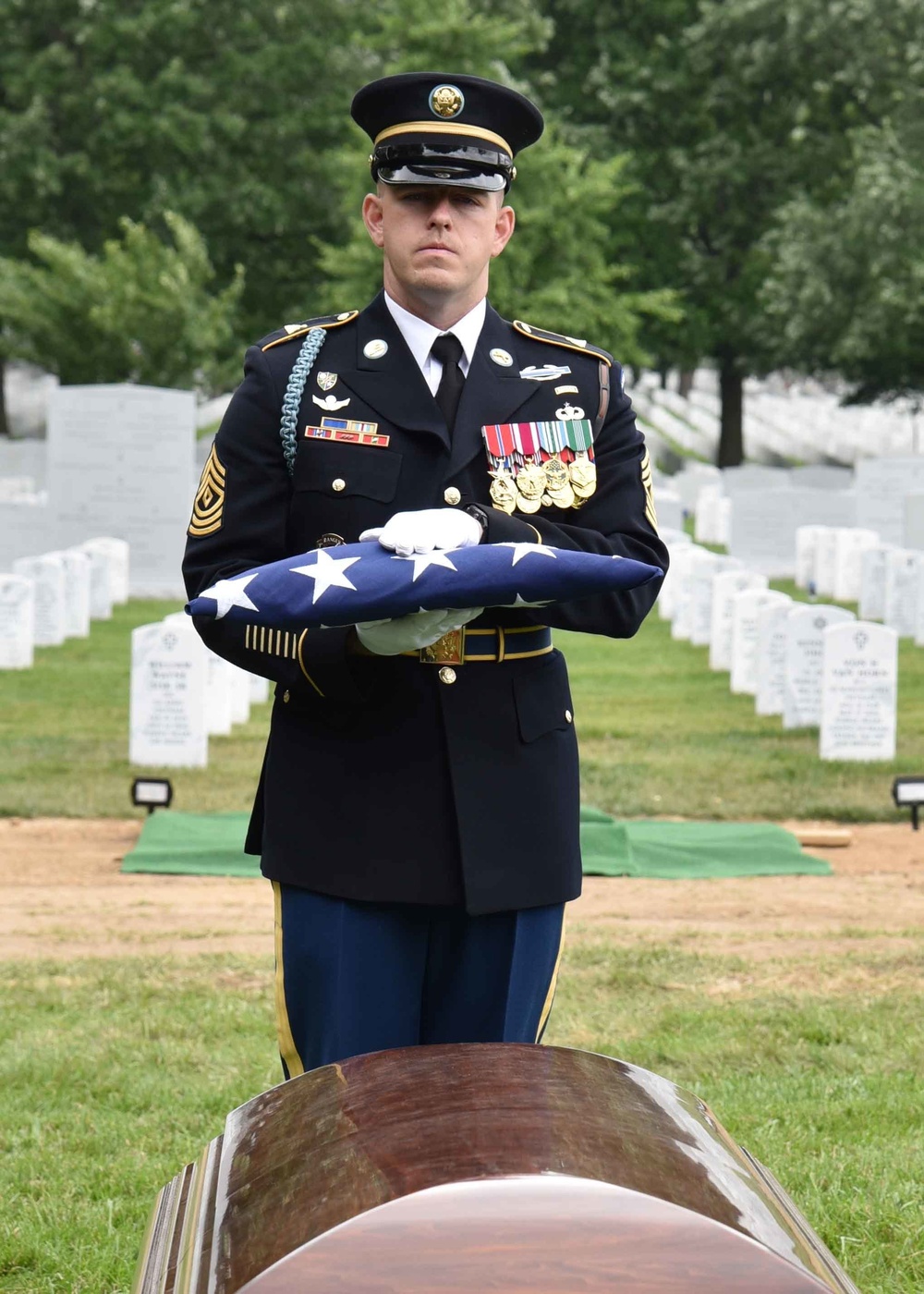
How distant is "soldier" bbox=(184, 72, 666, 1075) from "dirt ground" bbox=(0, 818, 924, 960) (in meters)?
3.92

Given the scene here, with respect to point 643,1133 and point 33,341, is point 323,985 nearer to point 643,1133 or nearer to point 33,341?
point 643,1133

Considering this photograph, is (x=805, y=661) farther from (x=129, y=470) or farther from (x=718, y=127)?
(x=718, y=127)

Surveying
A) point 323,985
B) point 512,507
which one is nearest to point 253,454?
point 512,507

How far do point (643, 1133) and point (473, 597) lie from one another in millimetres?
793

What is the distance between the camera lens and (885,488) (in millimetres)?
23703

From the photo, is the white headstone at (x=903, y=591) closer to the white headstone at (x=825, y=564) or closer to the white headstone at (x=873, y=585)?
the white headstone at (x=873, y=585)

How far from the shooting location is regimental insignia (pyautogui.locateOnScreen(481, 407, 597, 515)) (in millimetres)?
2748

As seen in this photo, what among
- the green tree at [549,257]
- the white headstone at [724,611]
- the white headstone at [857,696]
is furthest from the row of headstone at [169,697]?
the green tree at [549,257]

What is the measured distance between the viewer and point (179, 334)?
2623 cm

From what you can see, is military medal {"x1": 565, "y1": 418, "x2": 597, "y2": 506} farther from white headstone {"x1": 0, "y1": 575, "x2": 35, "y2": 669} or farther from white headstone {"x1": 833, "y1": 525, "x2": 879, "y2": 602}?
white headstone {"x1": 833, "y1": 525, "x2": 879, "y2": 602}

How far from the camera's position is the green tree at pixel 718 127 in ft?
111

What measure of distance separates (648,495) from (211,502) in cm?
71

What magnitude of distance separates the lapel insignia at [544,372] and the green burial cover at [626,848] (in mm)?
5379

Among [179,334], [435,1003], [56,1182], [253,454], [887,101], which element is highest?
[887,101]
